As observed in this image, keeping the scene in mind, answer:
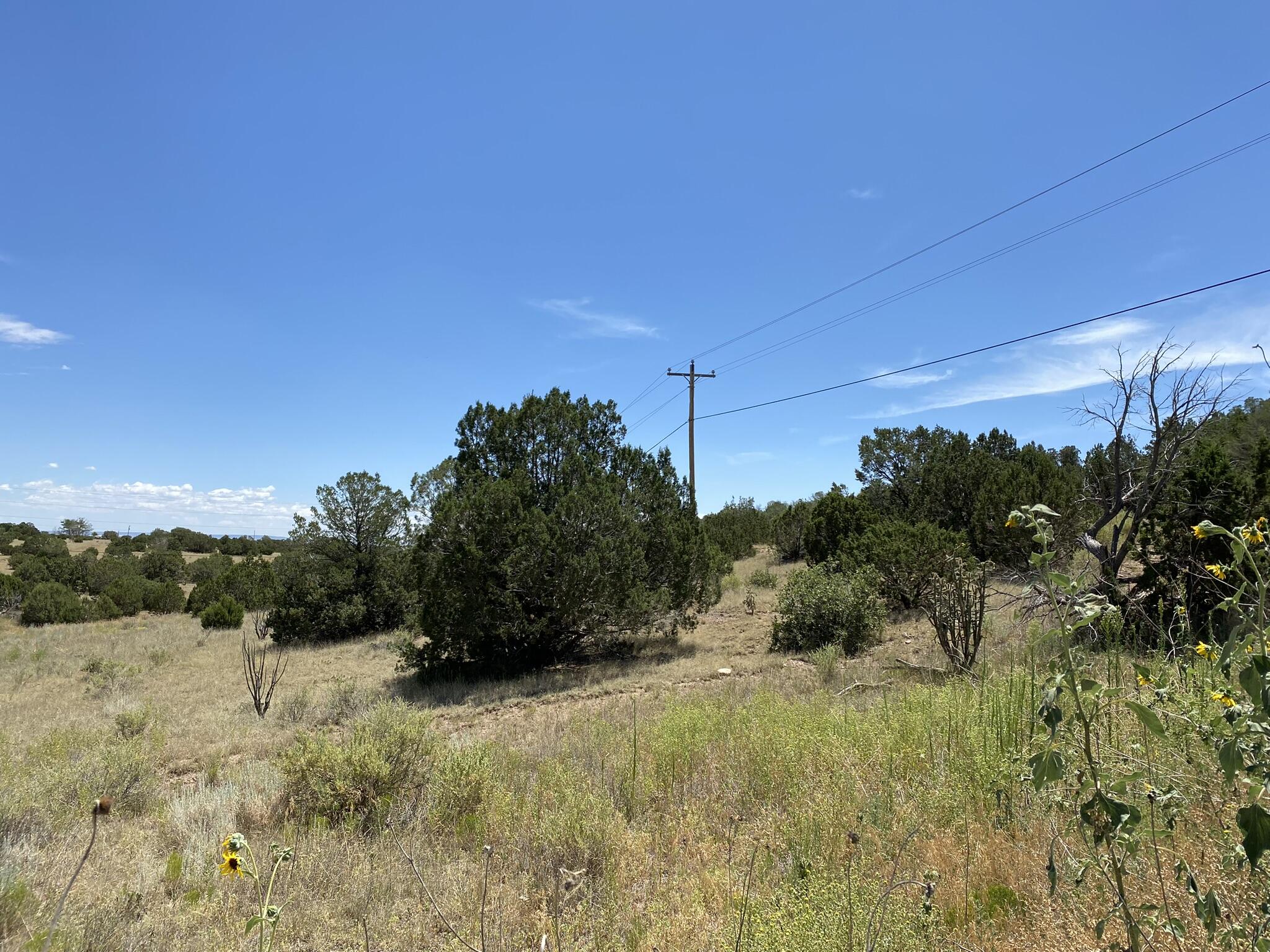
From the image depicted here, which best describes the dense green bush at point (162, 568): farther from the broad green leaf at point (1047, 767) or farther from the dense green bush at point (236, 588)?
the broad green leaf at point (1047, 767)

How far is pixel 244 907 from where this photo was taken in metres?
3.29

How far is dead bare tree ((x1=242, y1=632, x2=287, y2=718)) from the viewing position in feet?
35.9

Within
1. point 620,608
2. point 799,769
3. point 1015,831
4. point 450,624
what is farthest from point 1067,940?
point 450,624

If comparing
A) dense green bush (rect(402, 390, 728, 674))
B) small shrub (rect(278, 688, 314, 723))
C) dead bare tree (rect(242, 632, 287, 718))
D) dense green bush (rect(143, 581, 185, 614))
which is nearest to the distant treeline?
dense green bush (rect(402, 390, 728, 674))

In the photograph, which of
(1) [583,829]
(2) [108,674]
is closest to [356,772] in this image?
(1) [583,829]

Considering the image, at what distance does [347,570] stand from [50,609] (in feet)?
58.5

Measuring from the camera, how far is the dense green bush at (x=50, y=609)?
94.1 feet

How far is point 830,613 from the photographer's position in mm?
12469

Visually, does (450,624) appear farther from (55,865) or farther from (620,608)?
(55,865)

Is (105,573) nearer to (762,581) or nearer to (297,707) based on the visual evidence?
(297,707)

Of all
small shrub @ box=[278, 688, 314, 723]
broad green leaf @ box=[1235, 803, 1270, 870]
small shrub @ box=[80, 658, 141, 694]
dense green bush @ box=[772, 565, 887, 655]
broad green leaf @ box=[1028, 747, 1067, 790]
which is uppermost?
broad green leaf @ box=[1028, 747, 1067, 790]

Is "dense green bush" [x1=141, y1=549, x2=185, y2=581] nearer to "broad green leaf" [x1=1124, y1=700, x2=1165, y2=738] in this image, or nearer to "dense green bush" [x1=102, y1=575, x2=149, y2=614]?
"dense green bush" [x1=102, y1=575, x2=149, y2=614]

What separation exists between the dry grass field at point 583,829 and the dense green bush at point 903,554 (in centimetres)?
544

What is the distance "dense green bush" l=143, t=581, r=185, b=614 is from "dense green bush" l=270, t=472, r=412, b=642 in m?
14.3
